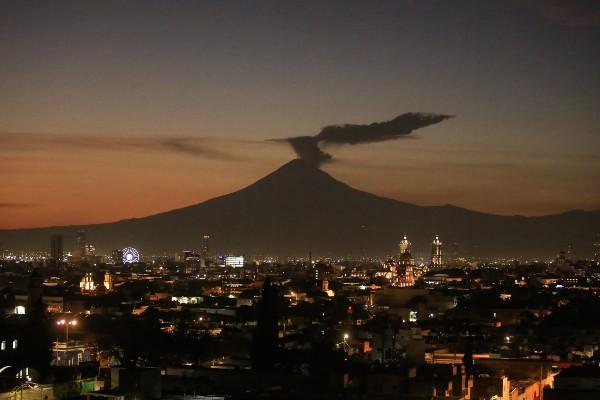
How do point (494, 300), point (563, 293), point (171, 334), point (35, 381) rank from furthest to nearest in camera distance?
point (563, 293) < point (494, 300) < point (171, 334) < point (35, 381)

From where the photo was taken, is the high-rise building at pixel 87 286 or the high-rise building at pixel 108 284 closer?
the high-rise building at pixel 87 286

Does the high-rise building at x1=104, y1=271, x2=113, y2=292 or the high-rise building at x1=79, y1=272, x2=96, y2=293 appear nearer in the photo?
the high-rise building at x1=79, y1=272, x2=96, y2=293

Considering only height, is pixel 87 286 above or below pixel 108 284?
below

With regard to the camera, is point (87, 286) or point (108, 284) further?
point (108, 284)

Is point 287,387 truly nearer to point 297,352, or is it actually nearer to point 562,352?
point 297,352

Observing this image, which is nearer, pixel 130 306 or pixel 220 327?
pixel 220 327

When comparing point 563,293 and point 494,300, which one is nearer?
point 494,300

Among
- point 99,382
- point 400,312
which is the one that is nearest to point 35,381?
point 99,382

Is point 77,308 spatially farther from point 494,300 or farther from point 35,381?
point 35,381

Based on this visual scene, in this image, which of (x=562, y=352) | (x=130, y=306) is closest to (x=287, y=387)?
(x=562, y=352)

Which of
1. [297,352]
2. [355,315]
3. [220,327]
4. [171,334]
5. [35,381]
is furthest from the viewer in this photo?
[355,315]
